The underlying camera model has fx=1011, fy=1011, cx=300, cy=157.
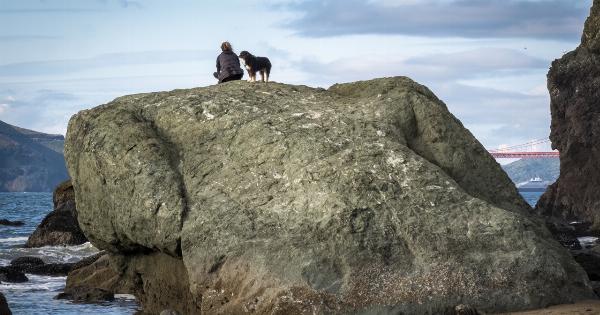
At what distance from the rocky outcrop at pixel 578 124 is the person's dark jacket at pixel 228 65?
3284cm

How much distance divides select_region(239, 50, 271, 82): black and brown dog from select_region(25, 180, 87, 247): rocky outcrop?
18712 millimetres

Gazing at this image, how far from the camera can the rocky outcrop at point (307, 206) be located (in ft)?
41.2

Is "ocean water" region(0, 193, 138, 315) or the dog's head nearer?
the dog's head

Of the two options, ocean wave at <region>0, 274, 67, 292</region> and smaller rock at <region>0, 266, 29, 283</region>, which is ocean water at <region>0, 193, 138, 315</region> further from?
smaller rock at <region>0, 266, 29, 283</region>

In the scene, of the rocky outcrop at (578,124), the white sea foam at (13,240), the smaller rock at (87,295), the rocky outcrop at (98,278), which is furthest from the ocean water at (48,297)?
the rocky outcrop at (578,124)

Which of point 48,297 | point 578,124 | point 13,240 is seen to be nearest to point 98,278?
point 48,297

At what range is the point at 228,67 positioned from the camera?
18359 mm

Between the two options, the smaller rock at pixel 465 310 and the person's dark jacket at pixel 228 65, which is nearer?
the smaller rock at pixel 465 310

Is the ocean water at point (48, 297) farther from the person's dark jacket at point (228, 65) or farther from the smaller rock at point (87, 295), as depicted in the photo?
the person's dark jacket at point (228, 65)

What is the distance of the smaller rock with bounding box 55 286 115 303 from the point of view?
19438mm

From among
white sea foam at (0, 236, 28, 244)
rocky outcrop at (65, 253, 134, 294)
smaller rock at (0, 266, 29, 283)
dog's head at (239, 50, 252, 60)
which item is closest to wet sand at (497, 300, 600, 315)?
dog's head at (239, 50, 252, 60)

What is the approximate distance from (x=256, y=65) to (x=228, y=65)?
0.80 metres

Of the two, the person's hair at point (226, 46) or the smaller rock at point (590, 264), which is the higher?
the person's hair at point (226, 46)

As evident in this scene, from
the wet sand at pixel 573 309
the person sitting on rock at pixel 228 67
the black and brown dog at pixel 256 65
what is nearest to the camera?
the wet sand at pixel 573 309
